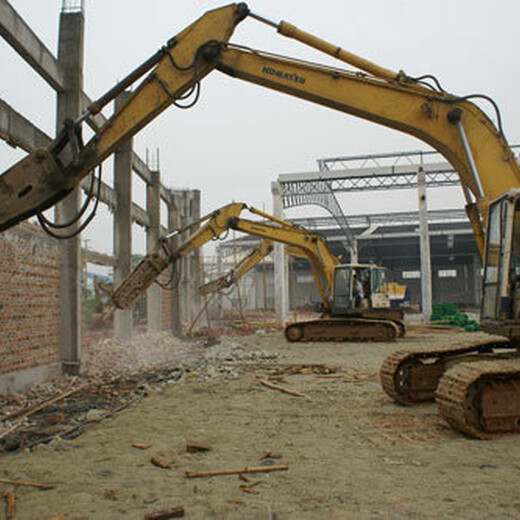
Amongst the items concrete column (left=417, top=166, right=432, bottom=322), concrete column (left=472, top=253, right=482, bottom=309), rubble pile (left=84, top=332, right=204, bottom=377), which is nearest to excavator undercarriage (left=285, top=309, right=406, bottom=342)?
rubble pile (left=84, top=332, right=204, bottom=377)

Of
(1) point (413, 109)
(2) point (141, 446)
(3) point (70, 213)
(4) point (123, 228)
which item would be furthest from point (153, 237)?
(2) point (141, 446)

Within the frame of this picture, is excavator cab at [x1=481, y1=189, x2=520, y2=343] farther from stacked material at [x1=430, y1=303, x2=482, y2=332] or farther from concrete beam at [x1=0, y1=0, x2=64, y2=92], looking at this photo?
stacked material at [x1=430, y1=303, x2=482, y2=332]

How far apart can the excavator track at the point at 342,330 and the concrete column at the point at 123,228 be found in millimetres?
5137

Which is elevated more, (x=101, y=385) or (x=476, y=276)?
(x=476, y=276)

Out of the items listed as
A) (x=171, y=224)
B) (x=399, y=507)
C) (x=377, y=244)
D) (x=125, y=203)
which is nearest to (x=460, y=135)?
(x=399, y=507)

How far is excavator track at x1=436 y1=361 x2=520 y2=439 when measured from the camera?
5.58 meters

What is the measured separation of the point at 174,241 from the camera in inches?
865

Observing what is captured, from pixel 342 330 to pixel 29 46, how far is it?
1204 centimetres

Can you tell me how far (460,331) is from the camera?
68.8 feet

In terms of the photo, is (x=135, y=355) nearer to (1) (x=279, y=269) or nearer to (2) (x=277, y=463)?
(2) (x=277, y=463)

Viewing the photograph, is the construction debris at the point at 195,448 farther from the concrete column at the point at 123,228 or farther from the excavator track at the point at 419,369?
the concrete column at the point at 123,228

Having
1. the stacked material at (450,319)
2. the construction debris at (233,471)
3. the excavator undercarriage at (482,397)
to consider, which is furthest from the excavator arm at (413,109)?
Result: the stacked material at (450,319)

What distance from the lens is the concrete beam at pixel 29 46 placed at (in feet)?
28.0

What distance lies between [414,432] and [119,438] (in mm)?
3169
